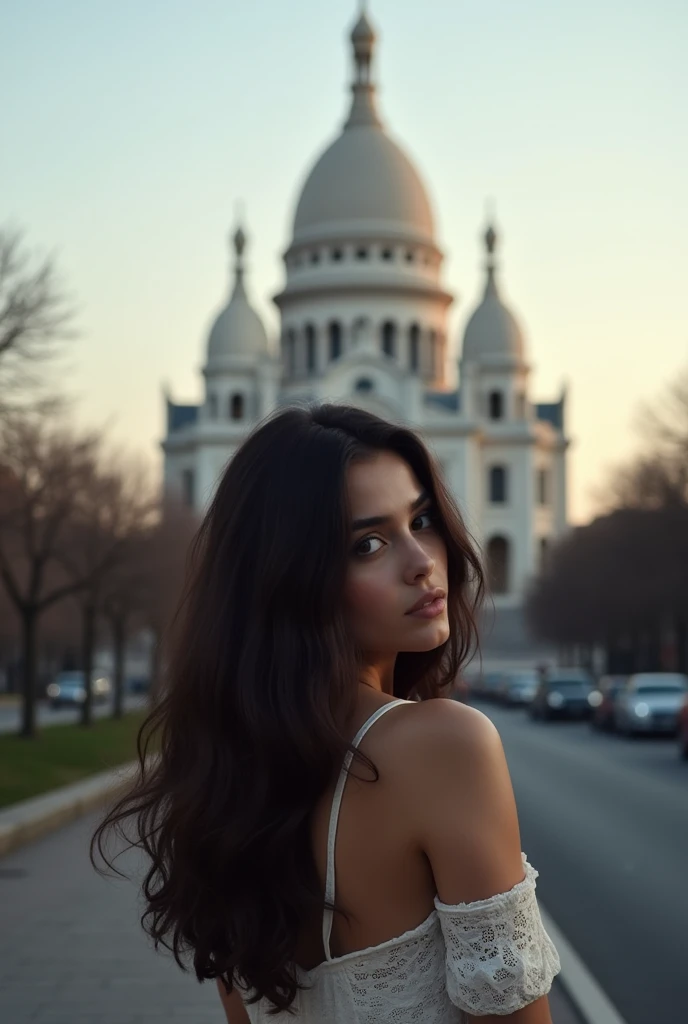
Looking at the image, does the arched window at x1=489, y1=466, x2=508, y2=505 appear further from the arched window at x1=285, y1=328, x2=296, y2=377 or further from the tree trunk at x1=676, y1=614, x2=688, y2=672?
the tree trunk at x1=676, y1=614, x2=688, y2=672

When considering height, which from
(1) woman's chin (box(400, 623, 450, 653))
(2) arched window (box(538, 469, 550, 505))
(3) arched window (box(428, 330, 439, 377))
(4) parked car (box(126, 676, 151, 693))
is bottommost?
(4) parked car (box(126, 676, 151, 693))

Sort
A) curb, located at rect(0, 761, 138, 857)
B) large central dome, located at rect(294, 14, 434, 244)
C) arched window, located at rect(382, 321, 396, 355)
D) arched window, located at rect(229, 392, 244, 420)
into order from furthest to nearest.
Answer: arched window, located at rect(382, 321, 396, 355) → arched window, located at rect(229, 392, 244, 420) → large central dome, located at rect(294, 14, 434, 244) → curb, located at rect(0, 761, 138, 857)

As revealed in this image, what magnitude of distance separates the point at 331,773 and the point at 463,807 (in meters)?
0.24

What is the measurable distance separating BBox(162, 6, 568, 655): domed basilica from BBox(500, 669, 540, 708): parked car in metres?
56.2

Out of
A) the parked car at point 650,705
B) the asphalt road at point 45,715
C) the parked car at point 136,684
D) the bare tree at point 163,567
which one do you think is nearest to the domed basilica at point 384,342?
→ the parked car at point 136,684

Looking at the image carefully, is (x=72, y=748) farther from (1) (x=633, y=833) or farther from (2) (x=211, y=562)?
(2) (x=211, y=562)

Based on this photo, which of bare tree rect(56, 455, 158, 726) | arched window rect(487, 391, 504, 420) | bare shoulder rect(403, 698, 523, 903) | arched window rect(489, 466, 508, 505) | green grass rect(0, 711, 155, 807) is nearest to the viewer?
bare shoulder rect(403, 698, 523, 903)

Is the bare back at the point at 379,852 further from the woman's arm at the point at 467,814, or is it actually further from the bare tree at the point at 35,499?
the bare tree at the point at 35,499

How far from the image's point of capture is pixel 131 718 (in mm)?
44719

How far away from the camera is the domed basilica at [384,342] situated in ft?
399

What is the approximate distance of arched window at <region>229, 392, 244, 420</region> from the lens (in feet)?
406

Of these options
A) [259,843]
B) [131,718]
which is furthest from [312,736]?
[131,718]

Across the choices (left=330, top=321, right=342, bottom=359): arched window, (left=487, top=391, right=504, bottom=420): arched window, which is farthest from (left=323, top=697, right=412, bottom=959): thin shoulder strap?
(left=330, top=321, right=342, bottom=359): arched window

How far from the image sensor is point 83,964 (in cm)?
889
